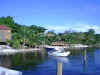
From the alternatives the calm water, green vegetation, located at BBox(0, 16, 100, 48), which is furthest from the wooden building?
the calm water

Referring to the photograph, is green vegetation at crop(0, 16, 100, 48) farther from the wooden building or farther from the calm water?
the calm water

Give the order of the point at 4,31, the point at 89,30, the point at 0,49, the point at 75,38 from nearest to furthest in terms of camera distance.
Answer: the point at 0,49
the point at 4,31
the point at 75,38
the point at 89,30

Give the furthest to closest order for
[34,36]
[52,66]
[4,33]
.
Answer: [34,36] < [4,33] < [52,66]

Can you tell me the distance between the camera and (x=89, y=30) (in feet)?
469

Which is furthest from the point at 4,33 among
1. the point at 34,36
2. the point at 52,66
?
the point at 52,66

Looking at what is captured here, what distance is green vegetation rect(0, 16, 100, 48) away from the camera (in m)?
75.1

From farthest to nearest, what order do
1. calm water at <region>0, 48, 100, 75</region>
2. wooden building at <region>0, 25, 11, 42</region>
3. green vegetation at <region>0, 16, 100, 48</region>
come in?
green vegetation at <region>0, 16, 100, 48</region> < wooden building at <region>0, 25, 11, 42</region> < calm water at <region>0, 48, 100, 75</region>

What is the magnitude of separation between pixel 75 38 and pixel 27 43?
47.7 meters

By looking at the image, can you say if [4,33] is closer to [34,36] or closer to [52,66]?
[34,36]

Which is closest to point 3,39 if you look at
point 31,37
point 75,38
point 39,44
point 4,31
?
point 4,31

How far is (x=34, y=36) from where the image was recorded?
8575 cm

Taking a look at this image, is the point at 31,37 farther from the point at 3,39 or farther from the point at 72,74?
the point at 72,74

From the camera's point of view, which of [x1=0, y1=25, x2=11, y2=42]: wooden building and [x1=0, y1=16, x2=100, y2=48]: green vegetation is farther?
[x1=0, y1=16, x2=100, y2=48]: green vegetation

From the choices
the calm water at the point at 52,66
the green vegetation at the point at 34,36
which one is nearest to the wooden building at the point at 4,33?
the green vegetation at the point at 34,36
